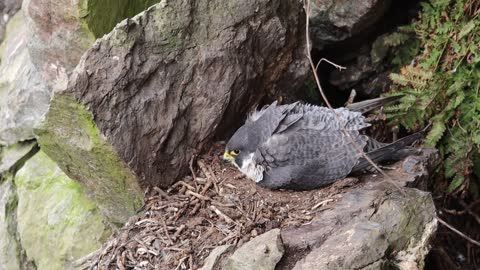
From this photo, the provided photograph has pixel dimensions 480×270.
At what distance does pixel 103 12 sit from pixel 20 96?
145 cm

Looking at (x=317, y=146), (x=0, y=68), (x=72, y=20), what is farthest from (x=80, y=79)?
(x=0, y=68)

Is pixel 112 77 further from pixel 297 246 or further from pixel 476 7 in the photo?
pixel 476 7

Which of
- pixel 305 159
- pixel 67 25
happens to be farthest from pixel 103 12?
pixel 305 159

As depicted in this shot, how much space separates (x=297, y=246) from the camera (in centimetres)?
352

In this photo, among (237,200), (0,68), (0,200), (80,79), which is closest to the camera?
(80,79)

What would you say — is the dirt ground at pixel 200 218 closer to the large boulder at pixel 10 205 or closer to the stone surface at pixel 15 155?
the large boulder at pixel 10 205

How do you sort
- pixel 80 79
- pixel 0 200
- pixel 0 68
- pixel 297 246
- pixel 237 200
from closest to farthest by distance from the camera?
pixel 297 246 → pixel 80 79 → pixel 237 200 → pixel 0 200 → pixel 0 68

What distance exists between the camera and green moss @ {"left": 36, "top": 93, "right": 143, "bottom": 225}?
388cm

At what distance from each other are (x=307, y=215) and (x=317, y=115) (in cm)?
77

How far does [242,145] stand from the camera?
4160mm

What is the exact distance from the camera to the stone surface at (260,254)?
3.30 meters

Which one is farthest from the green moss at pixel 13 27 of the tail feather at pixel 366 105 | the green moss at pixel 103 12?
the tail feather at pixel 366 105

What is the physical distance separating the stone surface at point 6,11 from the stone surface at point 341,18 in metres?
3.36

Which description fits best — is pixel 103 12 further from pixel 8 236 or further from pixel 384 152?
pixel 384 152
